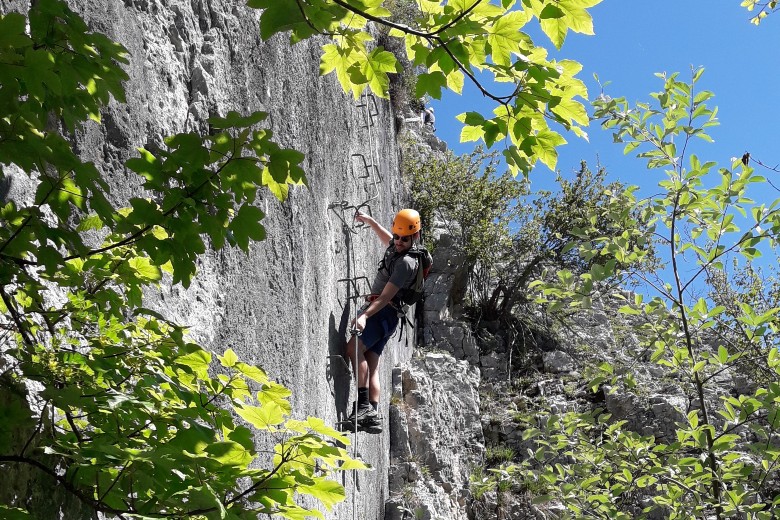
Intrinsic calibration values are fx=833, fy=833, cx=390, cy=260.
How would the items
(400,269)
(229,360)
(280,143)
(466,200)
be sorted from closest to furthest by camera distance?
(229,360) < (280,143) < (400,269) < (466,200)

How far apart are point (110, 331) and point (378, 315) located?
4.07 metres

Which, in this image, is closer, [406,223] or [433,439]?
[406,223]

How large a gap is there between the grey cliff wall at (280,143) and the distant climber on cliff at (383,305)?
16 centimetres

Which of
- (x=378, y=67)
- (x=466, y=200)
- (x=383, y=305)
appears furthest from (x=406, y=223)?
(x=466, y=200)

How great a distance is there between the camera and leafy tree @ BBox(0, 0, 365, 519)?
1.60 metres

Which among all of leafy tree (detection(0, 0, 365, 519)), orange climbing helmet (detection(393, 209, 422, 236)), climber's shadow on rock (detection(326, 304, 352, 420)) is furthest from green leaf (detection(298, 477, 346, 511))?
orange climbing helmet (detection(393, 209, 422, 236))

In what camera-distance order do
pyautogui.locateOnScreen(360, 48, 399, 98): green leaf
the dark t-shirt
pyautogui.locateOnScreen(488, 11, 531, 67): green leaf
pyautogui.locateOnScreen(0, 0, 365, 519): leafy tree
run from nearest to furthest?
pyautogui.locateOnScreen(0, 0, 365, 519): leafy tree < pyautogui.locateOnScreen(488, 11, 531, 67): green leaf < pyautogui.locateOnScreen(360, 48, 399, 98): green leaf < the dark t-shirt

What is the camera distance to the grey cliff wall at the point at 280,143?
8.32ft

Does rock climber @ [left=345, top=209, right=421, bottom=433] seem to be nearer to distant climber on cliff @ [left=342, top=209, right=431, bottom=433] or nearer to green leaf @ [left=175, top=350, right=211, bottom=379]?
distant climber on cliff @ [left=342, top=209, right=431, bottom=433]

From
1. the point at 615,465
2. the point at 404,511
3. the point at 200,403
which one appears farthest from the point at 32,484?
the point at 404,511

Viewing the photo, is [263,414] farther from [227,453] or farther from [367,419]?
[367,419]

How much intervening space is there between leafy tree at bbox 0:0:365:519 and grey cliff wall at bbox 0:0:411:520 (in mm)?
305

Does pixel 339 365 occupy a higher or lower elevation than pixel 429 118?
lower

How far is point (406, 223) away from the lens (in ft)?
19.4
